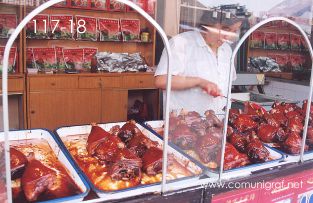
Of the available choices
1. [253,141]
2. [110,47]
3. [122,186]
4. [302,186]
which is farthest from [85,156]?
[110,47]

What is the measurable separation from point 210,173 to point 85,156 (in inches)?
20.4

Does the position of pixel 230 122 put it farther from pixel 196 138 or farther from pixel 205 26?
pixel 205 26

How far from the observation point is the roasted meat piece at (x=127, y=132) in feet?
5.01

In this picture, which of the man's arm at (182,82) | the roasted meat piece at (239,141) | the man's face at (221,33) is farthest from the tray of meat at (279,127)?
the man's face at (221,33)

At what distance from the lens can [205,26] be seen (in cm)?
222

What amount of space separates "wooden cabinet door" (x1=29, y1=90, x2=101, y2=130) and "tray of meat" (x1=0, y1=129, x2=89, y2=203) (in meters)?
2.54

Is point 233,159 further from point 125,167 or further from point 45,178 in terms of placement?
point 45,178

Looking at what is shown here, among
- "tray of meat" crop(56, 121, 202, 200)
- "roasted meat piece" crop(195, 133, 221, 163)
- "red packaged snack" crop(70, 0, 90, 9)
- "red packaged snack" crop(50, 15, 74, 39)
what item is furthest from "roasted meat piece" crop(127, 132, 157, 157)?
"red packaged snack" crop(70, 0, 90, 9)

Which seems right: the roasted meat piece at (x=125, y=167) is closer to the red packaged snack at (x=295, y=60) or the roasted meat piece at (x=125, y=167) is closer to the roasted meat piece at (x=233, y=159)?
the roasted meat piece at (x=233, y=159)

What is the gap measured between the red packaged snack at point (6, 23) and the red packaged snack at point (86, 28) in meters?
0.81

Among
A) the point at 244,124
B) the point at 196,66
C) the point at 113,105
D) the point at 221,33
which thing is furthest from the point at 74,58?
the point at 244,124

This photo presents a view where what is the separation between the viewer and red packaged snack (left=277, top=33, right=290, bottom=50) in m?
5.41

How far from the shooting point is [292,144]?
155cm

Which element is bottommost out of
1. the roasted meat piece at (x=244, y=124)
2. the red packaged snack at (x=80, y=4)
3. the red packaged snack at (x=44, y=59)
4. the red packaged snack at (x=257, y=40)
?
the roasted meat piece at (x=244, y=124)
